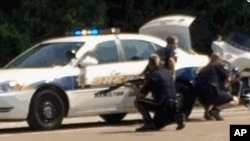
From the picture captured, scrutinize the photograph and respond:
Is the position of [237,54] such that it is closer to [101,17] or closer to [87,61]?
[101,17]

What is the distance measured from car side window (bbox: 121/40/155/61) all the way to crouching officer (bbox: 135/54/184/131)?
1.46 m

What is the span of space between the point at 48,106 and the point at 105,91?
1.16m

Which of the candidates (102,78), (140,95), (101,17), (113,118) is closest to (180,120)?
(140,95)

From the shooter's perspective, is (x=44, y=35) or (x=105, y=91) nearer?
(x=105, y=91)

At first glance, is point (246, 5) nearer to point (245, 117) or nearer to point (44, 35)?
point (44, 35)

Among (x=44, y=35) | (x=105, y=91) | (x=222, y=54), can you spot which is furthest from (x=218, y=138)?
(x=44, y=35)

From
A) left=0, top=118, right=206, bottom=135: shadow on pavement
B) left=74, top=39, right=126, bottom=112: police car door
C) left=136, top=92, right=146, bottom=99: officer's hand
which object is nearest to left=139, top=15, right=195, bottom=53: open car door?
left=0, top=118, right=206, bottom=135: shadow on pavement

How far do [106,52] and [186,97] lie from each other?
177 centimetres

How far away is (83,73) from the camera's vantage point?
1767 cm

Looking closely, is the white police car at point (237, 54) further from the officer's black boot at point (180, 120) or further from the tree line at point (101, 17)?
the officer's black boot at point (180, 120)

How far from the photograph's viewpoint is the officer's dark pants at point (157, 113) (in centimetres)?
1695

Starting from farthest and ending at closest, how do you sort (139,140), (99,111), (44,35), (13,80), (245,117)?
(44,35) < (245,117) < (99,111) < (13,80) < (139,140)

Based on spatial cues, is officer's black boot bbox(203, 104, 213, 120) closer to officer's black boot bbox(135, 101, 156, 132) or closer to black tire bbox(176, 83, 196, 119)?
black tire bbox(176, 83, 196, 119)

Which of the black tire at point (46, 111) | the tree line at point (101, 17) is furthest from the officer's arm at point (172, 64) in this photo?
the tree line at point (101, 17)
